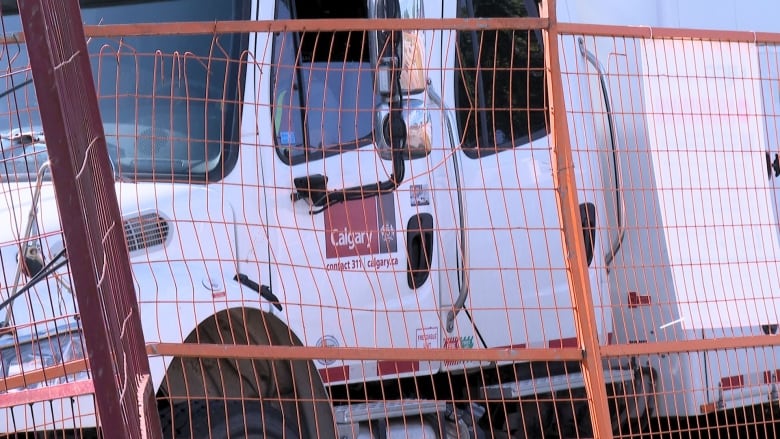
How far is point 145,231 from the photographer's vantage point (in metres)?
4.21

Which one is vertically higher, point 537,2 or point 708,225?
point 537,2

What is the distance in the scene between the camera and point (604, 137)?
200 inches

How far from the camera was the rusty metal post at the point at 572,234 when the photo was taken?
13.3 ft

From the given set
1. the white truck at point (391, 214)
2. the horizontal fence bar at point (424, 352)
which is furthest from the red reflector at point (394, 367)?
the horizontal fence bar at point (424, 352)

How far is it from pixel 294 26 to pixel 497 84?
153cm

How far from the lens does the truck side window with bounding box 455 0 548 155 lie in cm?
500

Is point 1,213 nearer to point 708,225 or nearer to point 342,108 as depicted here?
point 342,108

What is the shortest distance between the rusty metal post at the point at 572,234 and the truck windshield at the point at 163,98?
1.22m

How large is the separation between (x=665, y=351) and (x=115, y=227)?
242 cm

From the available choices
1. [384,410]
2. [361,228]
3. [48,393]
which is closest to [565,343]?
[384,410]

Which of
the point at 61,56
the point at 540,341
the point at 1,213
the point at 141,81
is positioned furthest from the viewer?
the point at 540,341

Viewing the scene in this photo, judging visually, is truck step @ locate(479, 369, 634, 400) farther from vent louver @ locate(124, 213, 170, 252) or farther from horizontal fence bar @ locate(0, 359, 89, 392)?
horizontal fence bar @ locate(0, 359, 89, 392)

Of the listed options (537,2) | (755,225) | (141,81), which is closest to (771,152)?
(755,225)

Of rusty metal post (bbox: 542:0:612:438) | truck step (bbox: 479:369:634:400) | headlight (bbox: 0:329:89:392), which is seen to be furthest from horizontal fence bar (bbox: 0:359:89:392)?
truck step (bbox: 479:369:634:400)
